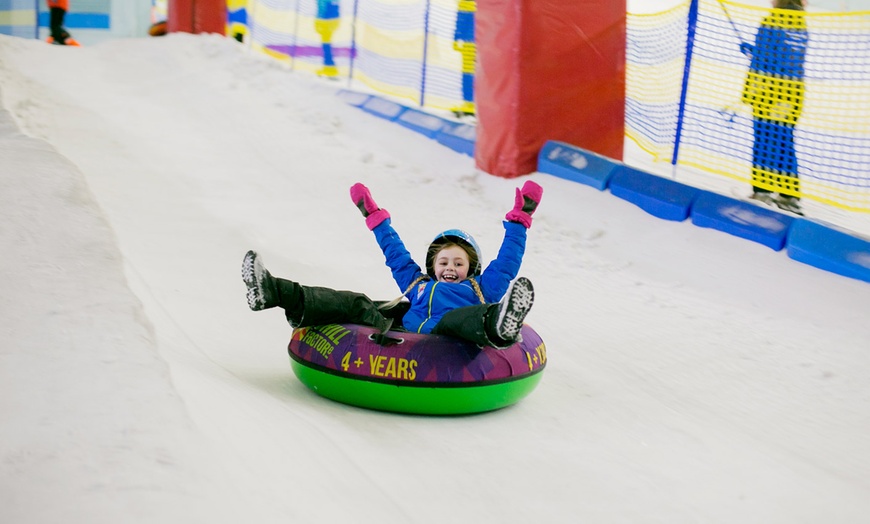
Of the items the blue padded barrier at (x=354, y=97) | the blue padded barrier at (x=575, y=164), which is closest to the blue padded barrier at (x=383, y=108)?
the blue padded barrier at (x=354, y=97)

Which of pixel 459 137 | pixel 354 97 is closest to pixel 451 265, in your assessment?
pixel 459 137

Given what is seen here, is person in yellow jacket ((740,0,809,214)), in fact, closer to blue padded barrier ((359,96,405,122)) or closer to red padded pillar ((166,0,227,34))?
blue padded barrier ((359,96,405,122))

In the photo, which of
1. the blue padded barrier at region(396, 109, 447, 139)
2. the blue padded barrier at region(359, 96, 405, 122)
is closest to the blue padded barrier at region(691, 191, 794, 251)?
the blue padded barrier at region(396, 109, 447, 139)

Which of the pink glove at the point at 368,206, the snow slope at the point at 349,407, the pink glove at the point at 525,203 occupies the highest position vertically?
the pink glove at the point at 525,203

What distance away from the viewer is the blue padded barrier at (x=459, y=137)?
24.4ft

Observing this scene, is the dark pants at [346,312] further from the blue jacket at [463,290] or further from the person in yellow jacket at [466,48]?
the person in yellow jacket at [466,48]

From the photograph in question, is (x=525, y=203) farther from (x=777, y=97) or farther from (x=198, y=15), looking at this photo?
(x=198, y=15)

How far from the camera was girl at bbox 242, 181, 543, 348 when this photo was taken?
3.09 metres

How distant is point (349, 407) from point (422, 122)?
514 centimetres

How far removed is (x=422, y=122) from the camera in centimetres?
810

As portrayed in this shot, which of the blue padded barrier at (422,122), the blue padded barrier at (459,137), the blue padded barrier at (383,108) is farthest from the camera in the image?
the blue padded barrier at (383,108)

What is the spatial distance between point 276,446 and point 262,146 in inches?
221

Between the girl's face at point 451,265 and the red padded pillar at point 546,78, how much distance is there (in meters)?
3.01

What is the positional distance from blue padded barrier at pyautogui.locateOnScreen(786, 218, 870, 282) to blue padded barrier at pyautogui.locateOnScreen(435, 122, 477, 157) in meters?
2.98
